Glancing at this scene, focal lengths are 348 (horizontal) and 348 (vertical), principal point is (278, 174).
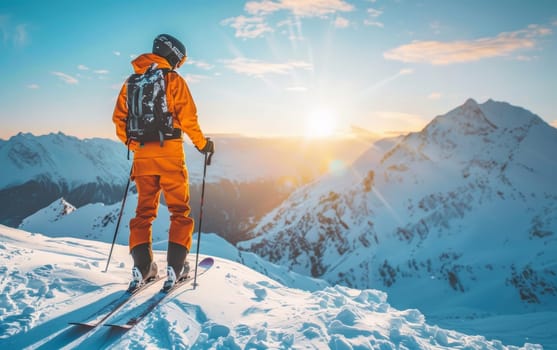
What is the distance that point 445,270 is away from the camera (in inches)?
5531

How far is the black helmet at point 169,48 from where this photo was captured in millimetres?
5793

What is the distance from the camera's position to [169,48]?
5.81 meters

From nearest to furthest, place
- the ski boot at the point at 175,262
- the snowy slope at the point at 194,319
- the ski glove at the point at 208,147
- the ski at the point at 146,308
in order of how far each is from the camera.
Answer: the snowy slope at the point at 194,319, the ski at the point at 146,308, the ski boot at the point at 175,262, the ski glove at the point at 208,147

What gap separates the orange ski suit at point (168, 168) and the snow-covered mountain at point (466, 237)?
12732cm

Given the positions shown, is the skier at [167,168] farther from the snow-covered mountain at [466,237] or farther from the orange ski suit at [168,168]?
the snow-covered mountain at [466,237]

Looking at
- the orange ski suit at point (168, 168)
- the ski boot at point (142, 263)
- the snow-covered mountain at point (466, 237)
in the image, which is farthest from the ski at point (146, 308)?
the snow-covered mountain at point (466, 237)

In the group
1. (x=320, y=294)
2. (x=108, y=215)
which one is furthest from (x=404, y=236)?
(x=320, y=294)

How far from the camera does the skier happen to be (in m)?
5.51

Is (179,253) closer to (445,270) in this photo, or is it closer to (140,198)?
(140,198)

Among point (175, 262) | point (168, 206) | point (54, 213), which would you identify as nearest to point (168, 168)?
point (168, 206)

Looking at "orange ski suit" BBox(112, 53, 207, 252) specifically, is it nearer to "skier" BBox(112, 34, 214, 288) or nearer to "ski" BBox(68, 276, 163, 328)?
"skier" BBox(112, 34, 214, 288)

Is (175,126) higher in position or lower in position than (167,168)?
higher

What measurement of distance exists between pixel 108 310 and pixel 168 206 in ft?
6.00

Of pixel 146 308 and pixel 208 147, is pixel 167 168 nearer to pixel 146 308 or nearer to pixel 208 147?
pixel 208 147
